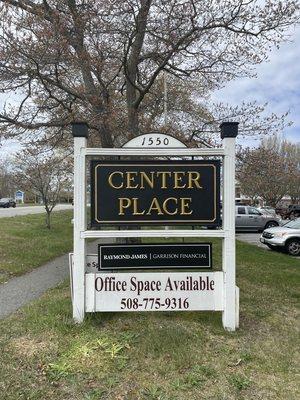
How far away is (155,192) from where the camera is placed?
5051 millimetres

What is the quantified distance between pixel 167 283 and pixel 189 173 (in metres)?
1.36

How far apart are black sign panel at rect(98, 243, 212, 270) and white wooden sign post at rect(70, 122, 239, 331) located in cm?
11

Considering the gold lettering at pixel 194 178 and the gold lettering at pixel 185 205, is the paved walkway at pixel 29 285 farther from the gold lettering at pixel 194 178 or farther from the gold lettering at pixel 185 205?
the gold lettering at pixel 194 178

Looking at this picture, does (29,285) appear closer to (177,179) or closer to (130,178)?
(130,178)

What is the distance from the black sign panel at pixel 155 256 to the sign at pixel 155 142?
122 cm

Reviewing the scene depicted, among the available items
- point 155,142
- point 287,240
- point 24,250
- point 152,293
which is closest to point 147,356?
point 152,293

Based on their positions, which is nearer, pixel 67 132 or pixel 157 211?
pixel 157 211

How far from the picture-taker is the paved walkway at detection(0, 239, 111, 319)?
20.7ft

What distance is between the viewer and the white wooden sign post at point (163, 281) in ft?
16.3

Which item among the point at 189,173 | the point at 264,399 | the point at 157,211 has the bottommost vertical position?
the point at 264,399

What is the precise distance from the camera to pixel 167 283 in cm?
498

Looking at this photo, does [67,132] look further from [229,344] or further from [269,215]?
[269,215]

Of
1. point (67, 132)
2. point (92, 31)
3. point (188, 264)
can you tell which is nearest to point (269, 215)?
point (67, 132)

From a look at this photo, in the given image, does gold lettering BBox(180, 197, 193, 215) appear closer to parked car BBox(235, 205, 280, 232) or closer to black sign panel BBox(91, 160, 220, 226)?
black sign panel BBox(91, 160, 220, 226)
